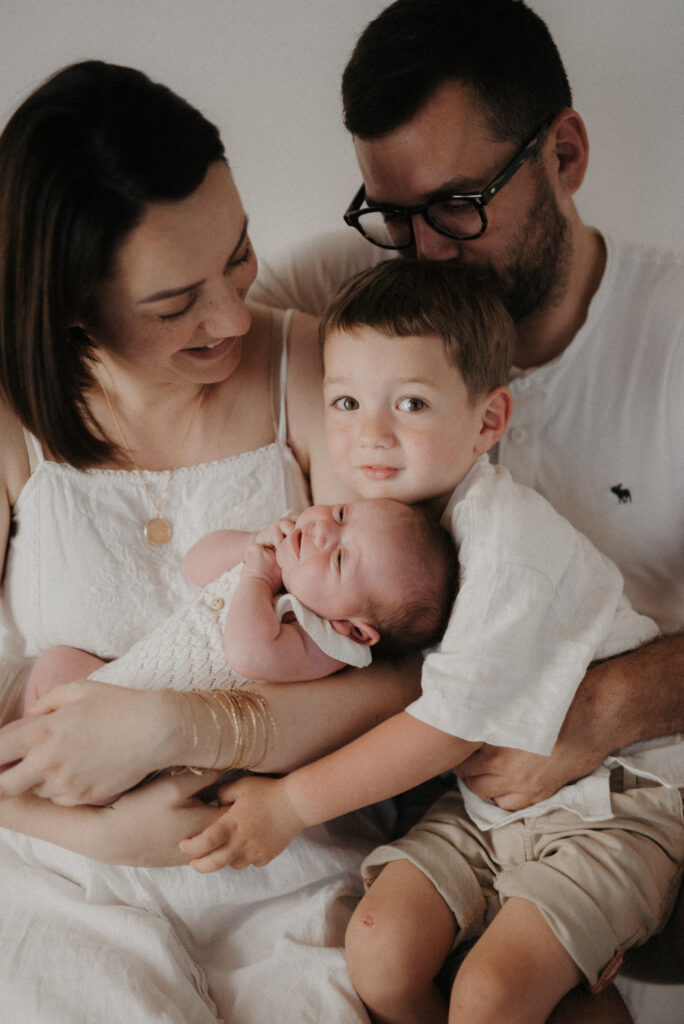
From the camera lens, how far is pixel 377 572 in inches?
49.6

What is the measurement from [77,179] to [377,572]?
745 millimetres

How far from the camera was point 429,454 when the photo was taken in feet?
4.42

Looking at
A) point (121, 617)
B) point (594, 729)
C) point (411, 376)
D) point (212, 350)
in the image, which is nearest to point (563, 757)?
point (594, 729)

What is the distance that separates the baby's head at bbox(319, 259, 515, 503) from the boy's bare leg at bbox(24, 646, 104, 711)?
0.58 m

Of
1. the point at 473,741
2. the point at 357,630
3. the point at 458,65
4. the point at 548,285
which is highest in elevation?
the point at 458,65

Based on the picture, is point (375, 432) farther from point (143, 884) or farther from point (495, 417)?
point (143, 884)

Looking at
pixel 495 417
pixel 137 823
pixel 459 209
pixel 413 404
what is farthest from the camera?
pixel 459 209

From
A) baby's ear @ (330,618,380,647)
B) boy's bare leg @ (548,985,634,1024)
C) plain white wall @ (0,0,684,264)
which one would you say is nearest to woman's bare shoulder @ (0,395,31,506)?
baby's ear @ (330,618,380,647)

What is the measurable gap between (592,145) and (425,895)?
1.90 metres

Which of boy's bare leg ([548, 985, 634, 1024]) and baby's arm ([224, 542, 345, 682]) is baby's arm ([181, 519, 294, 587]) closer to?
baby's arm ([224, 542, 345, 682])

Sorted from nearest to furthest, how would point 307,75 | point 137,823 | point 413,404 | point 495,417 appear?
point 137,823, point 413,404, point 495,417, point 307,75

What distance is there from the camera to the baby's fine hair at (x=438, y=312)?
1342mm

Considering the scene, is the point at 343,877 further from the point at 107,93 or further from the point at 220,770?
the point at 107,93

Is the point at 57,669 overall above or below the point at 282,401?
below
